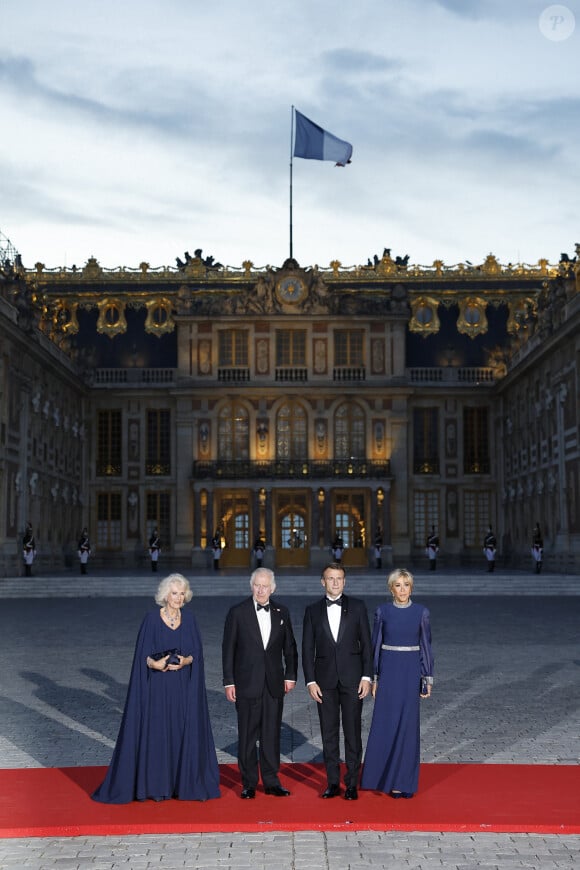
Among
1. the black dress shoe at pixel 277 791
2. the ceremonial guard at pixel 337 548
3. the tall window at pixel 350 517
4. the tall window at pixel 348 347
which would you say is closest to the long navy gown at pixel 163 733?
the black dress shoe at pixel 277 791

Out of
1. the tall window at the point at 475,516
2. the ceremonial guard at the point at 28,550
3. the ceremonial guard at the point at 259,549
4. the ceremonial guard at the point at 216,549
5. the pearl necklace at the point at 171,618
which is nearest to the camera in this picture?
the pearl necklace at the point at 171,618

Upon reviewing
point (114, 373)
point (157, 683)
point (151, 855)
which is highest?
point (114, 373)

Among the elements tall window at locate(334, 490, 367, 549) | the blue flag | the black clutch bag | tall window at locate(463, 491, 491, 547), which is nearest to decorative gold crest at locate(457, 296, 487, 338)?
tall window at locate(463, 491, 491, 547)

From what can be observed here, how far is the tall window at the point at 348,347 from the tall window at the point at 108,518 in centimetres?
1079

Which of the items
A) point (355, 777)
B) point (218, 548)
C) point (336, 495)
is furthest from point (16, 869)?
point (336, 495)

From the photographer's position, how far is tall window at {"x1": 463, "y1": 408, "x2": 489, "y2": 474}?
1908 inches

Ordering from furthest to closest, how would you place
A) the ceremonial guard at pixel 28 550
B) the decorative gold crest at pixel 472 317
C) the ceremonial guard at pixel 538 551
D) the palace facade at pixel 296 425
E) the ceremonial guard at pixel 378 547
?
the decorative gold crest at pixel 472 317, the palace facade at pixel 296 425, the ceremonial guard at pixel 378 547, the ceremonial guard at pixel 538 551, the ceremonial guard at pixel 28 550

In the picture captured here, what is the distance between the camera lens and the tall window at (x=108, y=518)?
48.3 metres

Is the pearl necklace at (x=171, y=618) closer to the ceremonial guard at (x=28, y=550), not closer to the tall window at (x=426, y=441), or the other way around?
the ceremonial guard at (x=28, y=550)

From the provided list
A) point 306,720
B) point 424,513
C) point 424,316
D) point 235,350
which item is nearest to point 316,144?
point 424,316

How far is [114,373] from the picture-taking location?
161 feet

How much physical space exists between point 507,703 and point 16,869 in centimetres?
647

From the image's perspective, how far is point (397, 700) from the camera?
8125mm

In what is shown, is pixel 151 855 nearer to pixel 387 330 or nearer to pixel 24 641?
pixel 24 641
